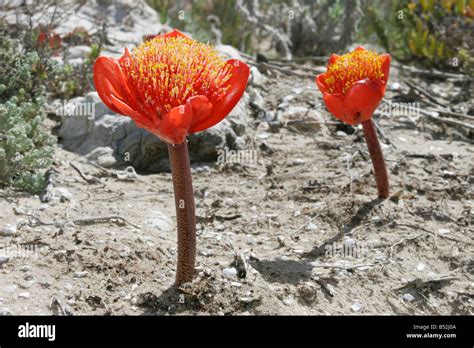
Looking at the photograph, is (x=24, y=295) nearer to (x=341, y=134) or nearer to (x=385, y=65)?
(x=385, y=65)

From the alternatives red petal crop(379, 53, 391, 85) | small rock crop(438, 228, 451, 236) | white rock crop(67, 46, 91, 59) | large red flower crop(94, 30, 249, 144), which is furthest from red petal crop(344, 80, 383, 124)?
white rock crop(67, 46, 91, 59)

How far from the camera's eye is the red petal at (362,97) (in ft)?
14.0

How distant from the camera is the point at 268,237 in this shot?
4.60m

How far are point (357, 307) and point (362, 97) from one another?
1243mm

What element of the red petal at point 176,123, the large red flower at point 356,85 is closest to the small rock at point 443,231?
the large red flower at point 356,85

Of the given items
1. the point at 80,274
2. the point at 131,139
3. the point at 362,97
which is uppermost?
the point at 362,97

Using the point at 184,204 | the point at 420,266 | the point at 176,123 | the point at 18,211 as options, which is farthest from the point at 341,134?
the point at 176,123

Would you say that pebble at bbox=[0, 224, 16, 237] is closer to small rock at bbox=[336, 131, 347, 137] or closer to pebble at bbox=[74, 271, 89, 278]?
pebble at bbox=[74, 271, 89, 278]

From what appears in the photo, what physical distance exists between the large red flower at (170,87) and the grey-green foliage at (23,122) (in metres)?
1.42

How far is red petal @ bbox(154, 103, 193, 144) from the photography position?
10.4 feet
